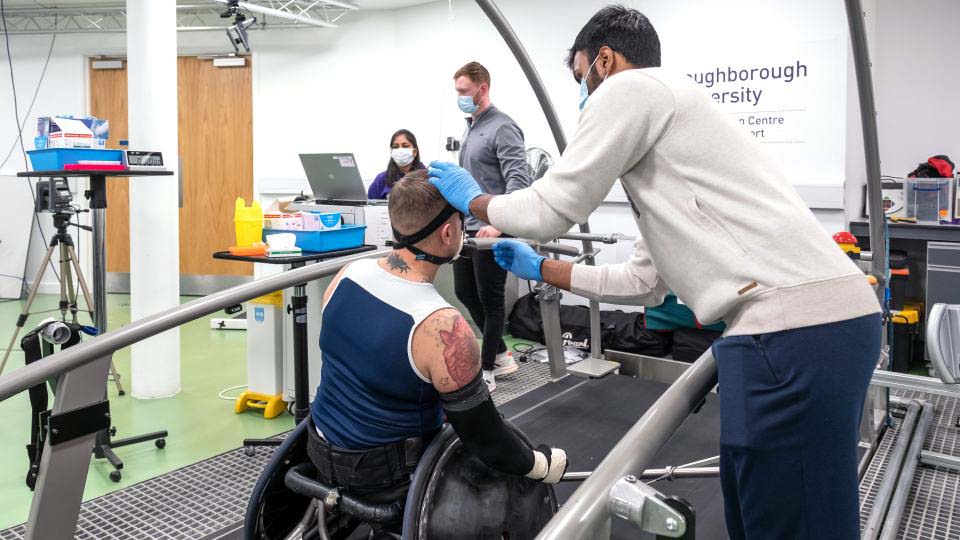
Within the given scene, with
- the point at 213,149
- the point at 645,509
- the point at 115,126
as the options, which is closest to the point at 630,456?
the point at 645,509

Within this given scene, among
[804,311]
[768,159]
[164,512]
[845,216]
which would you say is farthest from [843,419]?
[845,216]

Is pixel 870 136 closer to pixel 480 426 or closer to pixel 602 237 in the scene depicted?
pixel 602 237

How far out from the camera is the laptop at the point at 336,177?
15.5 feet

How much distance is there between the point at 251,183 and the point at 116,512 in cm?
559

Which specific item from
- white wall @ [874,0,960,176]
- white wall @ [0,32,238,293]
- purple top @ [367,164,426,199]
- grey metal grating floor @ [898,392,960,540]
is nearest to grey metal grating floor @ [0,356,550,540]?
grey metal grating floor @ [898,392,960,540]

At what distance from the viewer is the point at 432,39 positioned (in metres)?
7.15

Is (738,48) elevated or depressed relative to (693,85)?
elevated

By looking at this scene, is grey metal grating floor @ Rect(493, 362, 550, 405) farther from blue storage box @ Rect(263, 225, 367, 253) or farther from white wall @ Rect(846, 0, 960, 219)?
white wall @ Rect(846, 0, 960, 219)

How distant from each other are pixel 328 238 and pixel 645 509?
2974mm

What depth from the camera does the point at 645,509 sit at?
898mm

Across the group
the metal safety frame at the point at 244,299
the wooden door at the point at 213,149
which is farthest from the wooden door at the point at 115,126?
the metal safety frame at the point at 244,299

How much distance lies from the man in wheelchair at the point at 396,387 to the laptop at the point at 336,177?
303cm

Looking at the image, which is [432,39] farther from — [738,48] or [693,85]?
[693,85]

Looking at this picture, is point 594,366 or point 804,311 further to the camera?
point 594,366
